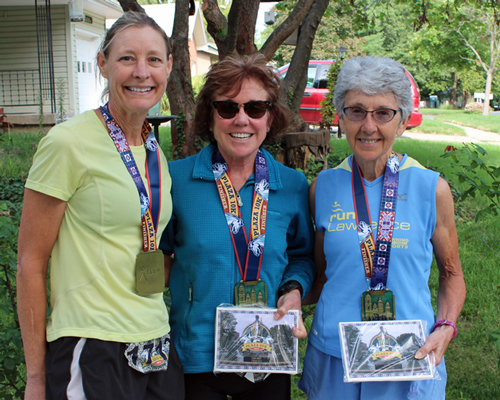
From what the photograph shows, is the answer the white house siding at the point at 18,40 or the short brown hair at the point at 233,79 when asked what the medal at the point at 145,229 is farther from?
the white house siding at the point at 18,40

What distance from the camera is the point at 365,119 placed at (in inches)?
82.7

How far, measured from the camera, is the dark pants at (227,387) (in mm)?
2102

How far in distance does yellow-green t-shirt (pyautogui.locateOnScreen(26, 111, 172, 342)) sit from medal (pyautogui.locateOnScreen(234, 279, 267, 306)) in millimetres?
430

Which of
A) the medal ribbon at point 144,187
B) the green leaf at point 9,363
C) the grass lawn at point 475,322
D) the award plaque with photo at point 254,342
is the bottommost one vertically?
the grass lawn at point 475,322

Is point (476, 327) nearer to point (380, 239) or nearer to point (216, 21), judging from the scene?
point (380, 239)

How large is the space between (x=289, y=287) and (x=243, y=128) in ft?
2.56

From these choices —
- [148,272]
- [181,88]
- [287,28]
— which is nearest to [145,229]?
[148,272]

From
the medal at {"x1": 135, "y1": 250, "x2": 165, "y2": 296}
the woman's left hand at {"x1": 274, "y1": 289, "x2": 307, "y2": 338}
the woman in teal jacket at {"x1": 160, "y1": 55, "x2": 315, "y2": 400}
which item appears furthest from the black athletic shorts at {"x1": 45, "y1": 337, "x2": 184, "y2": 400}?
the woman's left hand at {"x1": 274, "y1": 289, "x2": 307, "y2": 338}

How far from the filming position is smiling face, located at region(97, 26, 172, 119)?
193 centimetres

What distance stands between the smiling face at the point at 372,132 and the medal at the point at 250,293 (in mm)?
748

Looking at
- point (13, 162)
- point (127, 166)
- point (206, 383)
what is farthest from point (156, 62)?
point (13, 162)

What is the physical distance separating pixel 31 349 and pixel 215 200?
966 millimetres

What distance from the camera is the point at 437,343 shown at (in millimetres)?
1968

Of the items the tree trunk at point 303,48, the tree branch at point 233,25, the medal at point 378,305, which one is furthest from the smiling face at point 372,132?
the tree trunk at point 303,48
